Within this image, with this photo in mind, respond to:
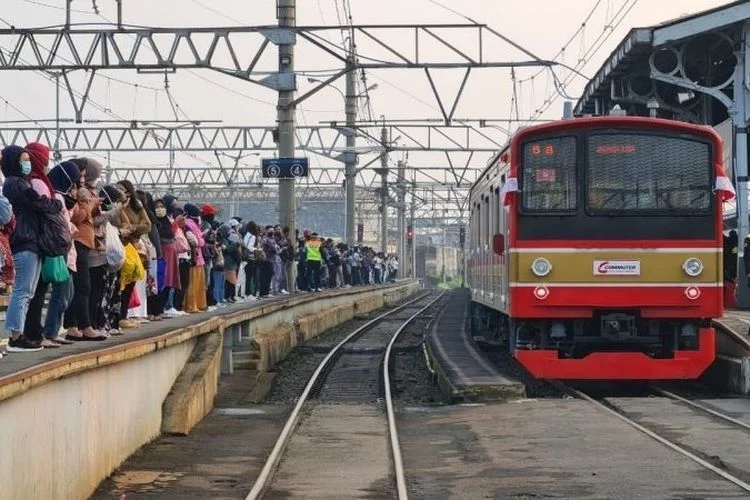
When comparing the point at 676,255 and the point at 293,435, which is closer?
the point at 293,435

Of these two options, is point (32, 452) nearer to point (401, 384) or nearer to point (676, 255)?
point (676, 255)

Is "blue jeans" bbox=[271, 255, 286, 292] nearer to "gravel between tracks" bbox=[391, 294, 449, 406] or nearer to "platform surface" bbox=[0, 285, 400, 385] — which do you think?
"gravel between tracks" bbox=[391, 294, 449, 406]

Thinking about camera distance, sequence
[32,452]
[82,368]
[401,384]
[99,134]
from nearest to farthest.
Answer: [32,452]
[82,368]
[401,384]
[99,134]

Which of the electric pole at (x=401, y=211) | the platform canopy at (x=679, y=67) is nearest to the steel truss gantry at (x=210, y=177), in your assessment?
the electric pole at (x=401, y=211)

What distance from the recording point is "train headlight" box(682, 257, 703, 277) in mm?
16641

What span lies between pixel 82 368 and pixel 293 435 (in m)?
4.30

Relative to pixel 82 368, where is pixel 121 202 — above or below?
above

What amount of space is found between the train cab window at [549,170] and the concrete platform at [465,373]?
6.89 ft

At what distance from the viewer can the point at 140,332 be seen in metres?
14.2

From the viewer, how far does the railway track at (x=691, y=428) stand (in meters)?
11.1

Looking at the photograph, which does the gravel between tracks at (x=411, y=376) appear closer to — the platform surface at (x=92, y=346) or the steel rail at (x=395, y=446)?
the steel rail at (x=395, y=446)

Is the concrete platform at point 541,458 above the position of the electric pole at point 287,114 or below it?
below

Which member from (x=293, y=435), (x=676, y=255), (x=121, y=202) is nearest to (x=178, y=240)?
(x=121, y=202)

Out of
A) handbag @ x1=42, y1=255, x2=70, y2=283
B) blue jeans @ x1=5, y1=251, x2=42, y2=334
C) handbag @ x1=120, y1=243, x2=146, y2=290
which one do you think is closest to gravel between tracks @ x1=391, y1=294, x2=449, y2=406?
handbag @ x1=120, y1=243, x2=146, y2=290
